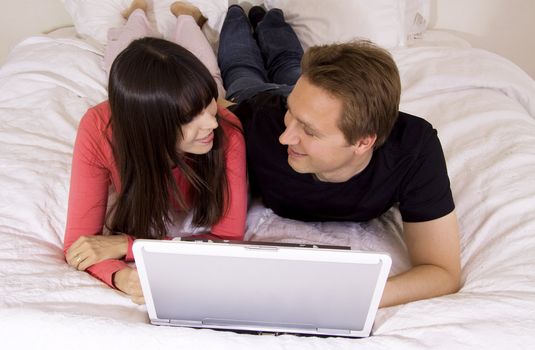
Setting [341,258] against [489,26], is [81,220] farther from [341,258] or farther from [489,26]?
[489,26]

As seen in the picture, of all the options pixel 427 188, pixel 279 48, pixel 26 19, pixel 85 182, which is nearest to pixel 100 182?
pixel 85 182

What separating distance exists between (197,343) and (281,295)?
147 mm

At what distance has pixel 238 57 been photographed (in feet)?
4.79

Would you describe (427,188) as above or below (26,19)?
below

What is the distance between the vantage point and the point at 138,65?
72 cm

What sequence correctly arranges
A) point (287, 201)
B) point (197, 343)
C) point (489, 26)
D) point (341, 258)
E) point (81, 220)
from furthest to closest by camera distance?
point (489, 26) → point (287, 201) → point (81, 220) → point (197, 343) → point (341, 258)

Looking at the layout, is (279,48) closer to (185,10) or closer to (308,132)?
(185,10)

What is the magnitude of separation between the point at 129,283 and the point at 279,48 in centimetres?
101

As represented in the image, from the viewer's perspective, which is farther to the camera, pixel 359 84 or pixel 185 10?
pixel 185 10

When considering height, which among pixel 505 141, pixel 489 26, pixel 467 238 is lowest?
pixel 467 238

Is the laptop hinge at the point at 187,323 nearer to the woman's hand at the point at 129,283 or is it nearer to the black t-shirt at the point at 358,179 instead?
the woman's hand at the point at 129,283

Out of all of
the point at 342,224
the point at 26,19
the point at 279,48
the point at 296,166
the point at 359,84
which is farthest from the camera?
the point at 26,19

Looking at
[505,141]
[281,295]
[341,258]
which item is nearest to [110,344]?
[281,295]

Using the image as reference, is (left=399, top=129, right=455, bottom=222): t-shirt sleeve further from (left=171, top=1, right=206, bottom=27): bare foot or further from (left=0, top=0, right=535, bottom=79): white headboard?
(left=0, top=0, right=535, bottom=79): white headboard
